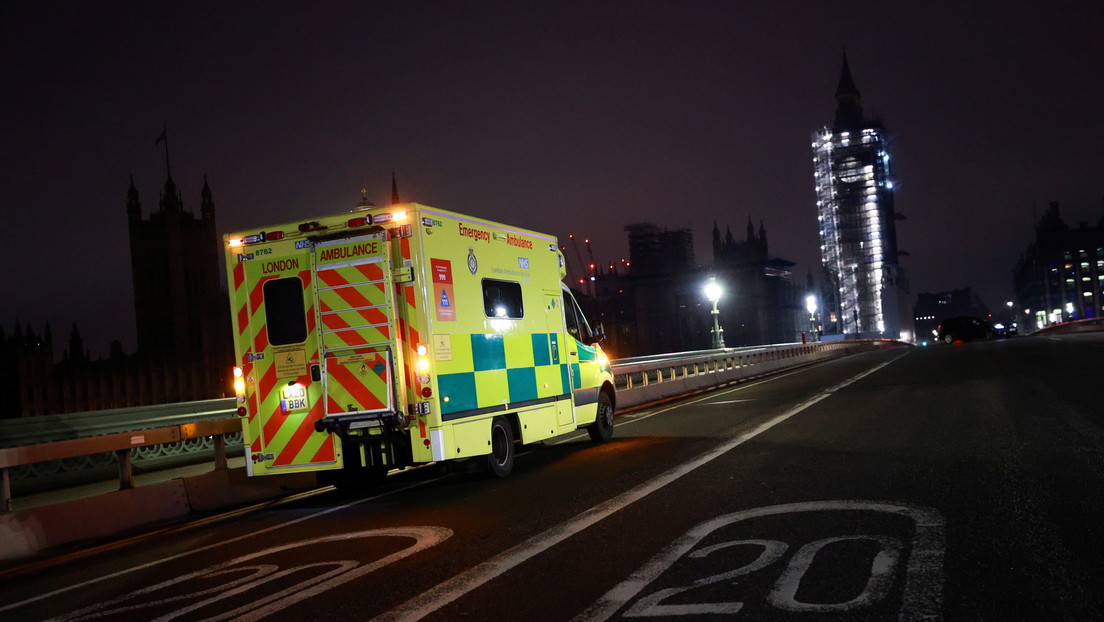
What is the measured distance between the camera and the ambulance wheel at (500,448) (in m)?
11.4

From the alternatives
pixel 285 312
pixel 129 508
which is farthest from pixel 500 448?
pixel 129 508

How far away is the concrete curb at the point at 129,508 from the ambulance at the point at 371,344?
35.2 inches

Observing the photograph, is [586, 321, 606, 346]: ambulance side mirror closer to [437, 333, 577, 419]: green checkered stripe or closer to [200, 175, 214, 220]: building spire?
[437, 333, 577, 419]: green checkered stripe

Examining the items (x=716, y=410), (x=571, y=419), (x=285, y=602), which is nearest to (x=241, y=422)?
(x=571, y=419)

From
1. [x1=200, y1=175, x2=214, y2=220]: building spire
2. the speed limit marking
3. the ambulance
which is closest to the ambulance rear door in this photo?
the ambulance

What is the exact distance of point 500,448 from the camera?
38.2ft

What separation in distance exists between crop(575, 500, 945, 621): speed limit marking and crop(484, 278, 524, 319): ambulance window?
5.29m

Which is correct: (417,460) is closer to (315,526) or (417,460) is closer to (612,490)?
(315,526)

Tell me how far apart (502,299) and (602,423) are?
3505mm

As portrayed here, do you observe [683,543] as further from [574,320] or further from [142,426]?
[142,426]

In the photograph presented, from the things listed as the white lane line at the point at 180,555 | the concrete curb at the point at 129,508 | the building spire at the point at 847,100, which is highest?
the building spire at the point at 847,100

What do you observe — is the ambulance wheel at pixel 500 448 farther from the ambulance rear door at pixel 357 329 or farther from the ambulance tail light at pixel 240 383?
the ambulance tail light at pixel 240 383

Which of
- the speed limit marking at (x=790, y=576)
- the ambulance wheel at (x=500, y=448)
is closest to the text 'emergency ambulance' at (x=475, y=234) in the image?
the ambulance wheel at (x=500, y=448)

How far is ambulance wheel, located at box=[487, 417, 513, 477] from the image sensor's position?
11359 millimetres
